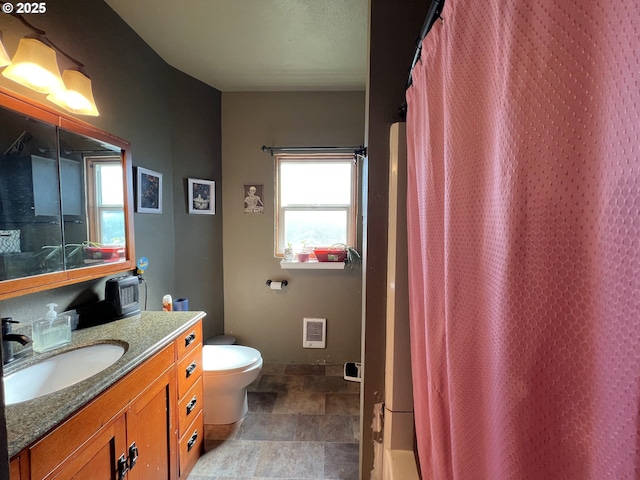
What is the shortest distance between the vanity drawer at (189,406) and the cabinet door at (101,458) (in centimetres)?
38

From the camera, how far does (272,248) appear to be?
2.35m

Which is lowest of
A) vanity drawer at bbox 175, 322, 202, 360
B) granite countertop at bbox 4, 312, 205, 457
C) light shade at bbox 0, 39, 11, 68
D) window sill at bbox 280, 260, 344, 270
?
vanity drawer at bbox 175, 322, 202, 360

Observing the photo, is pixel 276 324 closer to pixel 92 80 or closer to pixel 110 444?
pixel 110 444

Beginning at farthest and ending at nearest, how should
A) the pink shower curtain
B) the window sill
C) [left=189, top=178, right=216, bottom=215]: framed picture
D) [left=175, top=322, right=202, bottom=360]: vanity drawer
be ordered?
the window sill → [left=189, top=178, right=216, bottom=215]: framed picture → [left=175, top=322, right=202, bottom=360]: vanity drawer → the pink shower curtain

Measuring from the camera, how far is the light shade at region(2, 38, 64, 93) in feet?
3.10

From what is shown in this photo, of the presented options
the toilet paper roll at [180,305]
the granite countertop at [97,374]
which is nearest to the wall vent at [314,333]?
the toilet paper roll at [180,305]

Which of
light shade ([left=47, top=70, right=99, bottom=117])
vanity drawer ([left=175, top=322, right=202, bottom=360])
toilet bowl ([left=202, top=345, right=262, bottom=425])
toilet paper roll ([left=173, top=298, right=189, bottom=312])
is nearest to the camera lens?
light shade ([left=47, top=70, right=99, bottom=117])

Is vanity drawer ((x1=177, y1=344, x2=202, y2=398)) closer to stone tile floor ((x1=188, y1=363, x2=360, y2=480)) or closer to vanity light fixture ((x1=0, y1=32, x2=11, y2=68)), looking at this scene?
stone tile floor ((x1=188, y1=363, x2=360, y2=480))

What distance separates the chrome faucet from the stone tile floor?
1.07 m

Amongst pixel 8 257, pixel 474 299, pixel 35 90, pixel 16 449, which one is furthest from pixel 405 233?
pixel 35 90

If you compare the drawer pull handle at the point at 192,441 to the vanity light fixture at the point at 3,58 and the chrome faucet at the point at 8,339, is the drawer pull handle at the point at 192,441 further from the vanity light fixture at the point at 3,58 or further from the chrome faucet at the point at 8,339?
the vanity light fixture at the point at 3,58

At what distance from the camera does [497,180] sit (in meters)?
0.41

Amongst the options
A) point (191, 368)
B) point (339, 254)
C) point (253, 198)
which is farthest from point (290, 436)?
point (253, 198)

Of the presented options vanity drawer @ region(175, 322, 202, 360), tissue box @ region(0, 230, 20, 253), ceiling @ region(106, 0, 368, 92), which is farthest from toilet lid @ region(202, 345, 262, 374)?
ceiling @ region(106, 0, 368, 92)
